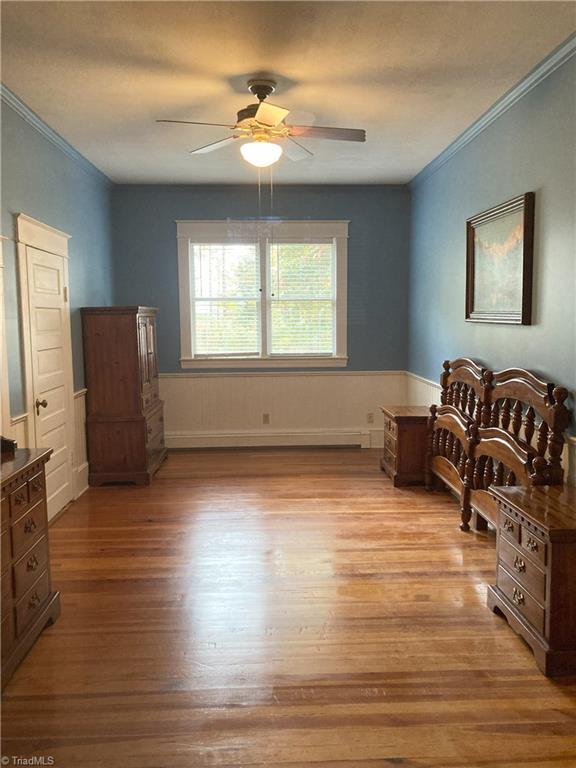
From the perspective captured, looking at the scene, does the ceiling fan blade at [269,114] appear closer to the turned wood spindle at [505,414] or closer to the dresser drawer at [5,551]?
the turned wood spindle at [505,414]

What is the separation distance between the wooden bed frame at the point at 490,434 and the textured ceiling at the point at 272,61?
1.77m

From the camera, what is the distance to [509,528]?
2688 mm

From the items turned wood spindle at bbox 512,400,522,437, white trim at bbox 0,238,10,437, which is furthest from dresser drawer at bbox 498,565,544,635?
white trim at bbox 0,238,10,437

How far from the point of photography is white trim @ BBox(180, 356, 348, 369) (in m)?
6.35

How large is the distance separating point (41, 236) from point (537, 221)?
3277mm

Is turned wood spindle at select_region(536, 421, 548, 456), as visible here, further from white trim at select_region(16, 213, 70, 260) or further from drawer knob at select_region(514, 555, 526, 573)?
white trim at select_region(16, 213, 70, 260)

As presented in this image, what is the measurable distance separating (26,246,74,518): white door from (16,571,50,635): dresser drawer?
57.5 inches

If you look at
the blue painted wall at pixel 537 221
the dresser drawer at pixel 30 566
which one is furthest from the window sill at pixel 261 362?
the dresser drawer at pixel 30 566

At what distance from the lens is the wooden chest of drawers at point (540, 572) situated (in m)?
2.30

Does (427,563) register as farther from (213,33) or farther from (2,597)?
(213,33)

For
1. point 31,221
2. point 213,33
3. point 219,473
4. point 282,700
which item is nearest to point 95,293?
point 31,221

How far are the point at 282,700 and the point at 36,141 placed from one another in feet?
12.6

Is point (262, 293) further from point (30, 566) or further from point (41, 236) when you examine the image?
point (30, 566)

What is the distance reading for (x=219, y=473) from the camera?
544 centimetres
